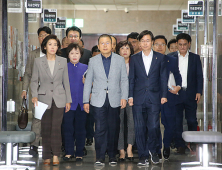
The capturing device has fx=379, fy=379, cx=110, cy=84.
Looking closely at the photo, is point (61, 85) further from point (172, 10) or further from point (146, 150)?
point (172, 10)

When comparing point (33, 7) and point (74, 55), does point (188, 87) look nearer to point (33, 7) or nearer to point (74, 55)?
point (74, 55)

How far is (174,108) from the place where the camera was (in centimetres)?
571

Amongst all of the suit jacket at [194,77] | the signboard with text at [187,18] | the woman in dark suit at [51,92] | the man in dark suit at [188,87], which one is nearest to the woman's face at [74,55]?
the woman in dark suit at [51,92]

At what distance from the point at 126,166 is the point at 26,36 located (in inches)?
124

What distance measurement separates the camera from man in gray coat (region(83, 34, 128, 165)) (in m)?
4.83

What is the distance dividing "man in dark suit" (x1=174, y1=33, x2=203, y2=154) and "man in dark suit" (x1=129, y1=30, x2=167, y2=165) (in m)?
0.96

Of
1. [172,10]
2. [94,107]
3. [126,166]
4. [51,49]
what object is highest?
[172,10]

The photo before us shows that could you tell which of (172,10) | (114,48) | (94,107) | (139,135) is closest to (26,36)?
(114,48)

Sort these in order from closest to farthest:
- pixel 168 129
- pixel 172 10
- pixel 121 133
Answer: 1. pixel 121 133
2. pixel 168 129
3. pixel 172 10

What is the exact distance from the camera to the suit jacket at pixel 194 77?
5.83 metres

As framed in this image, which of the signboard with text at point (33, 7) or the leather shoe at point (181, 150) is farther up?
the signboard with text at point (33, 7)

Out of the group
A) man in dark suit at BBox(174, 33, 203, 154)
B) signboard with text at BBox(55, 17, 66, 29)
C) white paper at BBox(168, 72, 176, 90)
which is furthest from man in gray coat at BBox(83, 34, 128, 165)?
signboard with text at BBox(55, 17, 66, 29)

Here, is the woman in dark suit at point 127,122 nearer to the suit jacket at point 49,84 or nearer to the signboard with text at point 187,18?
the suit jacket at point 49,84

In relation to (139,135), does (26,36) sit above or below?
above
